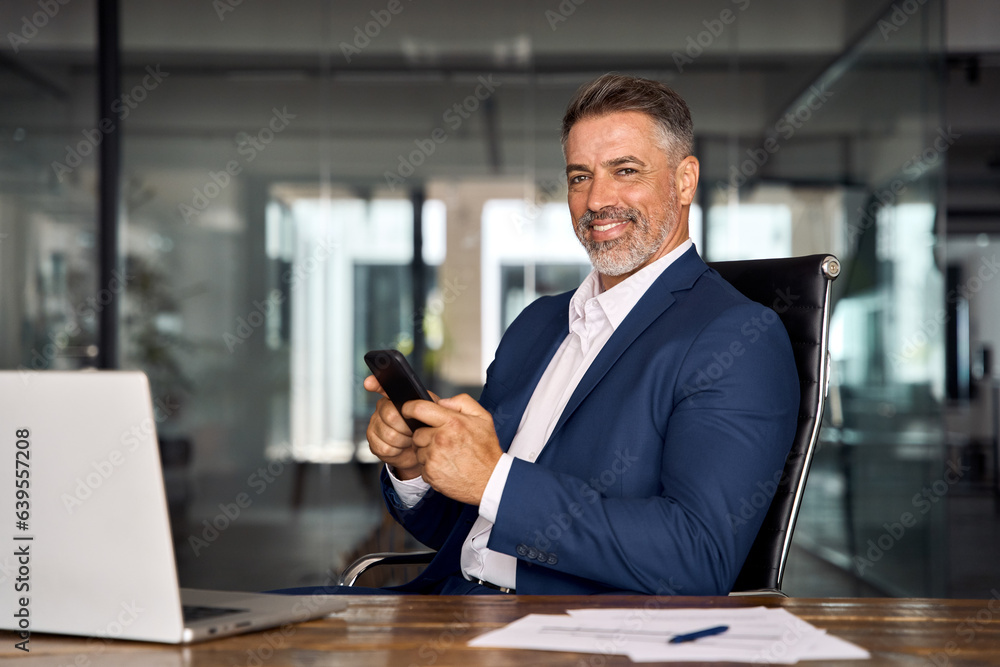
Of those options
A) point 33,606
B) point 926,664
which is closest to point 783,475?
point 926,664

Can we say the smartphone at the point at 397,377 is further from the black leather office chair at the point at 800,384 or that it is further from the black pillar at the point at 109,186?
the black pillar at the point at 109,186

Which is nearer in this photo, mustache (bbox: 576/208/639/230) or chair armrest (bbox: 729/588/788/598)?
chair armrest (bbox: 729/588/788/598)

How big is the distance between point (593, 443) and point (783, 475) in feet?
1.27

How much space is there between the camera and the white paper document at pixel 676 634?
36.1 inches

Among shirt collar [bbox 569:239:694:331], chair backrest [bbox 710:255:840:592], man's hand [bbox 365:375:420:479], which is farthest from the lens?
shirt collar [bbox 569:239:694:331]

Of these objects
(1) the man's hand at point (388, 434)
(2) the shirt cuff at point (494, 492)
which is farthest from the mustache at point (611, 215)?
(2) the shirt cuff at point (494, 492)

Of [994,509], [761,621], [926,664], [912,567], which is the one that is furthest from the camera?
[994,509]

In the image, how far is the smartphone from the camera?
50.3 inches

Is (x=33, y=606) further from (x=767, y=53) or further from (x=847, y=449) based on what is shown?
(x=767, y=53)

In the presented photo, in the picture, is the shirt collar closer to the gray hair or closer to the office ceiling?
the gray hair

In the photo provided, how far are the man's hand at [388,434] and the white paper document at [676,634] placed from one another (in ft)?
1.74

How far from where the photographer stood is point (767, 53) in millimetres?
4574

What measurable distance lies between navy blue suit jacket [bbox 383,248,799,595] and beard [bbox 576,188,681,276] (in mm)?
106

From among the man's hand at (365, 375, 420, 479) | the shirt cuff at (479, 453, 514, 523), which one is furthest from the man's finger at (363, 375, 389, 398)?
the shirt cuff at (479, 453, 514, 523)
